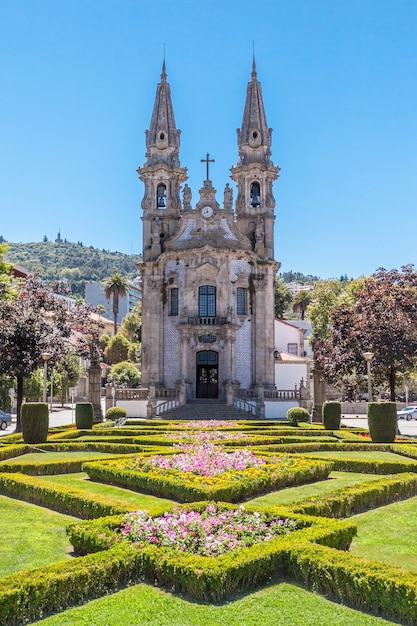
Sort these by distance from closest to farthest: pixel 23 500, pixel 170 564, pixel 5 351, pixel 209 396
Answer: pixel 170 564 → pixel 23 500 → pixel 5 351 → pixel 209 396

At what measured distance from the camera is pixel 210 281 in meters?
47.9

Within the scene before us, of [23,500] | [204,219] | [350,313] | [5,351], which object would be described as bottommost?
[23,500]

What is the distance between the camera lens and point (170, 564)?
8.81 meters

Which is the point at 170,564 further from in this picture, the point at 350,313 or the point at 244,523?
the point at 350,313

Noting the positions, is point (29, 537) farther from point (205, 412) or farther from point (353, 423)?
point (353, 423)

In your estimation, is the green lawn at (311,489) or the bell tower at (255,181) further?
the bell tower at (255,181)

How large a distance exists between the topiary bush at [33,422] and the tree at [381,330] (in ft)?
65.2

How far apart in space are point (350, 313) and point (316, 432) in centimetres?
1565

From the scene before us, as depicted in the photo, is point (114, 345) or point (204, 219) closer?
point (204, 219)

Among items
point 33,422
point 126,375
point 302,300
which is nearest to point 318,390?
point 33,422

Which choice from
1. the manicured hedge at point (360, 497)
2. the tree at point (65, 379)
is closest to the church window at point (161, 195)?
the tree at point (65, 379)

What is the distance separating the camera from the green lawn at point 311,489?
48.2 feet

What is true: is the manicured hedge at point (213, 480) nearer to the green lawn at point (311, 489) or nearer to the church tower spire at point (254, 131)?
the green lawn at point (311, 489)

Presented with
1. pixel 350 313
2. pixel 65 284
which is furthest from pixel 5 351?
pixel 350 313
